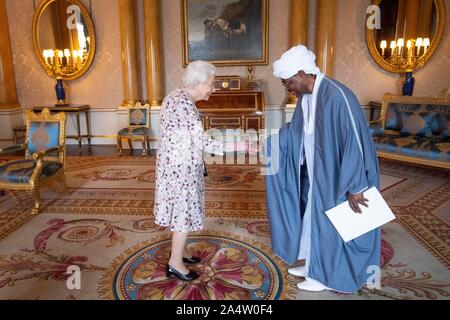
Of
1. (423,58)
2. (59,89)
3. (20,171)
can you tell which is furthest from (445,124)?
(59,89)

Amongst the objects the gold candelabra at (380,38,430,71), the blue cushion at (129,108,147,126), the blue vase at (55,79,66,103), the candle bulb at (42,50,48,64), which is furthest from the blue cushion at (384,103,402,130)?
A: the candle bulb at (42,50,48,64)

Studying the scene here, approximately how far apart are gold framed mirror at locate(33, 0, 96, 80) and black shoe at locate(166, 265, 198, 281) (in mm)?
6031

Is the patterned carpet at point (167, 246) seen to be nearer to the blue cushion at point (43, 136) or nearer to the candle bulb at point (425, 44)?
the blue cushion at point (43, 136)

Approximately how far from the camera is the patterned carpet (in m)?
2.30

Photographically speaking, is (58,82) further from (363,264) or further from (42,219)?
(363,264)

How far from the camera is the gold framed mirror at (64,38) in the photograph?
7.06m

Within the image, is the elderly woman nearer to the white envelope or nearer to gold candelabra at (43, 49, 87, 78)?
the white envelope

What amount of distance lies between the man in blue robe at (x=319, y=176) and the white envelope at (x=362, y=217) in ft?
0.12

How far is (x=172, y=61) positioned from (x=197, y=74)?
538 cm

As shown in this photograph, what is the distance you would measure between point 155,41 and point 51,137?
3358 mm

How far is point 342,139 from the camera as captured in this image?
198cm

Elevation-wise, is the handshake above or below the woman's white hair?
below

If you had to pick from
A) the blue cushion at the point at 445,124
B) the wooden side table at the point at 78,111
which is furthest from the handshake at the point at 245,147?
the wooden side table at the point at 78,111

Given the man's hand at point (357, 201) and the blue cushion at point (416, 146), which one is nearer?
the man's hand at point (357, 201)
